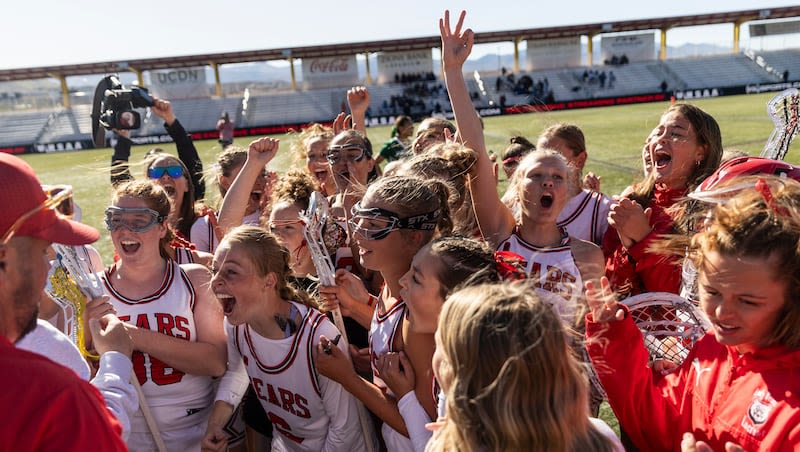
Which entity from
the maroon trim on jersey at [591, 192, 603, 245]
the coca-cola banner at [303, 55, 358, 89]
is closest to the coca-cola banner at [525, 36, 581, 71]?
the coca-cola banner at [303, 55, 358, 89]

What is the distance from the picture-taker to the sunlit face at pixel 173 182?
410 cm

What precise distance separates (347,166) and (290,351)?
1888mm

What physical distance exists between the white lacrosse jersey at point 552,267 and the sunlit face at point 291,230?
1.20m

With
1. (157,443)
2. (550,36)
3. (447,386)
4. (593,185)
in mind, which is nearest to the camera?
(447,386)

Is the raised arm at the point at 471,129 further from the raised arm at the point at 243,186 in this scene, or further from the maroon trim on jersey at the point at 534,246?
the raised arm at the point at 243,186

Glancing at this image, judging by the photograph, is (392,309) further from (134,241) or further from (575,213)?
(575,213)

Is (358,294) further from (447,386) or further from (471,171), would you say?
(447,386)

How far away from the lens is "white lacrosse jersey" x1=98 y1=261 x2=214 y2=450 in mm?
2727

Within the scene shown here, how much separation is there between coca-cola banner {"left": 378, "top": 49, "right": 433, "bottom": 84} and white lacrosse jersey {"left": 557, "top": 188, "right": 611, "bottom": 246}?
45.9 metres

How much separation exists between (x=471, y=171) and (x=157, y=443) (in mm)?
1996

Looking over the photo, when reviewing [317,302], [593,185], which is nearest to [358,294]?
[317,302]

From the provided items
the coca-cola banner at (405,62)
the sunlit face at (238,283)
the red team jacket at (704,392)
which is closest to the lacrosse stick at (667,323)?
the red team jacket at (704,392)

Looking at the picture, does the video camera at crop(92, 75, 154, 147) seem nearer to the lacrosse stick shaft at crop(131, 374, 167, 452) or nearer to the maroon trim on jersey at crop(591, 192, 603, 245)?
the lacrosse stick shaft at crop(131, 374, 167, 452)

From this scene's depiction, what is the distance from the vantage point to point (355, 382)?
7.93 feet
